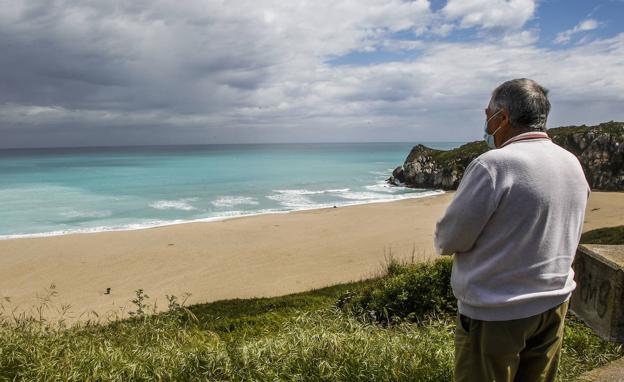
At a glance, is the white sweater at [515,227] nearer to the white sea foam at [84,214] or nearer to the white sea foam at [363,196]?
the white sea foam at [84,214]

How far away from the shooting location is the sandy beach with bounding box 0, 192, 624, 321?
494 inches

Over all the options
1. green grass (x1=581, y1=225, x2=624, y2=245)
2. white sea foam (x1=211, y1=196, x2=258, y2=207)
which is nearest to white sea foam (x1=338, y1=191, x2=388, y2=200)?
white sea foam (x1=211, y1=196, x2=258, y2=207)

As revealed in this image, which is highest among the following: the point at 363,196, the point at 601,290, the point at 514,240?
the point at 514,240

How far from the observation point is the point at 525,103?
2275 millimetres

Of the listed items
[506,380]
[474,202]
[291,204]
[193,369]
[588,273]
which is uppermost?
[474,202]

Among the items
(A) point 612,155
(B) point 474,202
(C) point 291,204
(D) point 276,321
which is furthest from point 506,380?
(A) point 612,155

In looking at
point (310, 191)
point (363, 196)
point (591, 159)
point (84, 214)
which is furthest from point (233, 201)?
point (591, 159)

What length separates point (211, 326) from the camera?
7602 millimetres

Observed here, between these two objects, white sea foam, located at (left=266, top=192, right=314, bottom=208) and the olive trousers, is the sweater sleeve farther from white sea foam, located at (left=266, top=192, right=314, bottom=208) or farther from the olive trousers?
white sea foam, located at (left=266, top=192, right=314, bottom=208)

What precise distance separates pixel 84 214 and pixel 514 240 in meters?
32.0

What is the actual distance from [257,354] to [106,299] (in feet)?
31.7

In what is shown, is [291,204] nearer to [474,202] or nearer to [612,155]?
[612,155]

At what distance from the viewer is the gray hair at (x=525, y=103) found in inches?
A: 89.7

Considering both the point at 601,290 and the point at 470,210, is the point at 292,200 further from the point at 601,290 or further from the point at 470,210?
the point at 470,210
